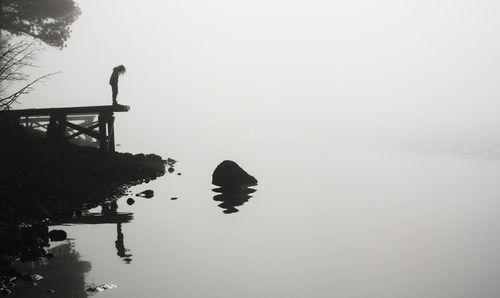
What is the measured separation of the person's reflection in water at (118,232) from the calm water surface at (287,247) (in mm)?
31

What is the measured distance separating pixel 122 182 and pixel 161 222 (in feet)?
13.7

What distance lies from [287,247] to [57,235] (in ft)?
16.9

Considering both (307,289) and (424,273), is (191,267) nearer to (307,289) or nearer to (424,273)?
(307,289)

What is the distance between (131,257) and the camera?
9.00m

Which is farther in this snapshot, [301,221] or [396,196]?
[396,196]

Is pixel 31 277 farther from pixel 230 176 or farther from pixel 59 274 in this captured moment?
pixel 230 176

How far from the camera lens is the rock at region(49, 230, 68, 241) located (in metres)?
9.08

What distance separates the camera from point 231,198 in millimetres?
17453

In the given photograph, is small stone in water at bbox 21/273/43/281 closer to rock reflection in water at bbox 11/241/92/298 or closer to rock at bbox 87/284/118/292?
rock reflection in water at bbox 11/241/92/298

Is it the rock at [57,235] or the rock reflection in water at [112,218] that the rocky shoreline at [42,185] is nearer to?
the rock at [57,235]

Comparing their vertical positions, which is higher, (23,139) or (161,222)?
(23,139)

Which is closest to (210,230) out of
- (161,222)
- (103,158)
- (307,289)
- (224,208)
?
(161,222)

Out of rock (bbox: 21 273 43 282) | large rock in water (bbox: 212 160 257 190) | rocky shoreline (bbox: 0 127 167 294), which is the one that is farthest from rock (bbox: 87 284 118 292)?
large rock in water (bbox: 212 160 257 190)

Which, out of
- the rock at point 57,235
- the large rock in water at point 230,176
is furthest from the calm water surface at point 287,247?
the large rock in water at point 230,176
